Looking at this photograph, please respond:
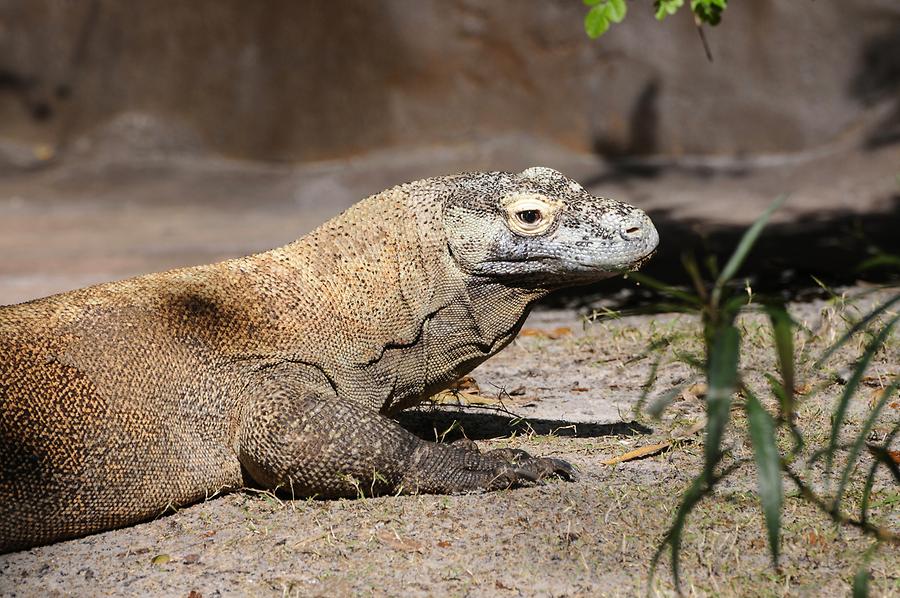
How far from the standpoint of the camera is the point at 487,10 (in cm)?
1162

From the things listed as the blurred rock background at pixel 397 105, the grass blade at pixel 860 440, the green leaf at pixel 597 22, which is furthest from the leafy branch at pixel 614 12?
the blurred rock background at pixel 397 105

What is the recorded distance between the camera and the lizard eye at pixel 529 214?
3414 mm

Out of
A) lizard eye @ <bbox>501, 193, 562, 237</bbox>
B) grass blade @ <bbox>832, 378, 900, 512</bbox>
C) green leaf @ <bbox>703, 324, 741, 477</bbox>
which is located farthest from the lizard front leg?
green leaf @ <bbox>703, 324, 741, 477</bbox>

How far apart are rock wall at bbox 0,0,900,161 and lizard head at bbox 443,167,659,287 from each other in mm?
8082

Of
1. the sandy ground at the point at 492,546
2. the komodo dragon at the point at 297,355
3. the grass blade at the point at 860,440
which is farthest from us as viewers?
the komodo dragon at the point at 297,355

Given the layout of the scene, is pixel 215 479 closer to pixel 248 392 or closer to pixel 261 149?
pixel 248 392

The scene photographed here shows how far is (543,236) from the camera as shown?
341 centimetres

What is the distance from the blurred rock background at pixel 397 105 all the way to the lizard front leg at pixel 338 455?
6782 millimetres

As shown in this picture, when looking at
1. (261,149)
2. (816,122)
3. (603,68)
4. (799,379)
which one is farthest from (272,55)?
(799,379)

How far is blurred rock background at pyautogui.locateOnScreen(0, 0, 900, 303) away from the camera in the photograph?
1075 centimetres

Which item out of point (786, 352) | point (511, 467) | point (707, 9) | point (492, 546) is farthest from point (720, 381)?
point (707, 9)

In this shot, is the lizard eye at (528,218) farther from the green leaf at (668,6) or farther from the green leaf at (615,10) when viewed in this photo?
the green leaf at (668,6)

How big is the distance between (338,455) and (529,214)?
0.95 meters

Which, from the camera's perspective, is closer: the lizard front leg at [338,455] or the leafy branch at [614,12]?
the lizard front leg at [338,455]
